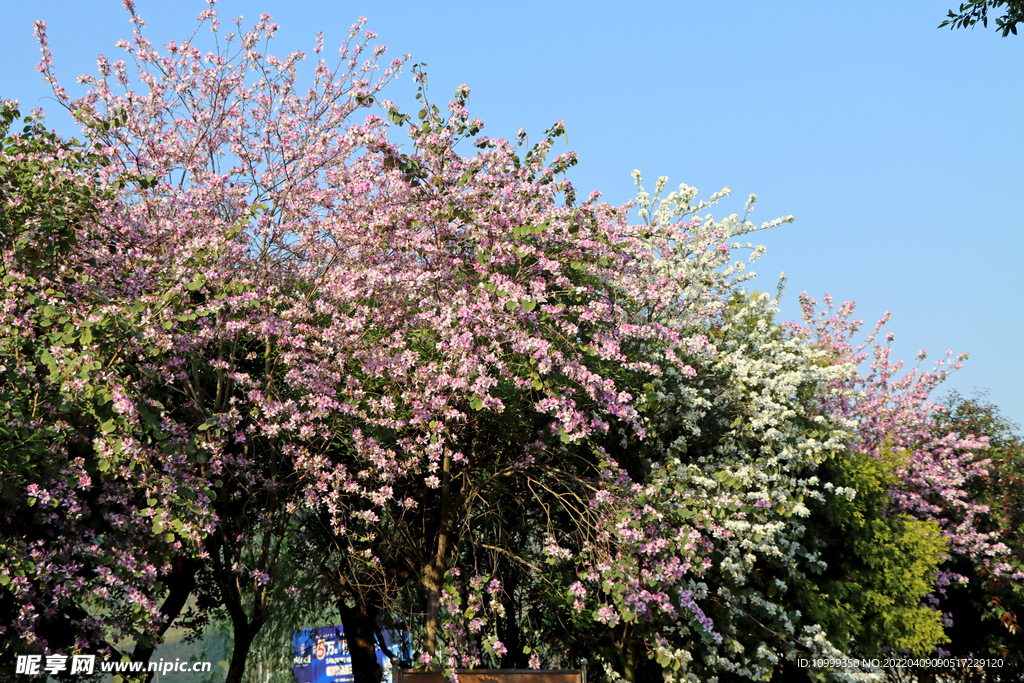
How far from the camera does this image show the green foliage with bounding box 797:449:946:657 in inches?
595

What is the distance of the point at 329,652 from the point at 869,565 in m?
15.5

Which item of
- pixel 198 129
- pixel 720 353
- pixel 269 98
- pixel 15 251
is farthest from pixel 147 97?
pixel 720 353

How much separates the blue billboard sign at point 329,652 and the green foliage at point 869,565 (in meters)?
8.14

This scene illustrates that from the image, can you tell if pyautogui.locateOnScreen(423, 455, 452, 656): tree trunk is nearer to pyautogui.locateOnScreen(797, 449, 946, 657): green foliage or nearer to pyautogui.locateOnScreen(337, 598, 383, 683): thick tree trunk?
pyautogui.locateOnScreen(337, 598, 383, 683): thick tree trunk

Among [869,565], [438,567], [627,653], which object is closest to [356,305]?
[438,567]

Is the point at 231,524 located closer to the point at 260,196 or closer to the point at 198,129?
the point at 260,196

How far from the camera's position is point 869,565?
15672 mm

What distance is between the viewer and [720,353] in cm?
1416

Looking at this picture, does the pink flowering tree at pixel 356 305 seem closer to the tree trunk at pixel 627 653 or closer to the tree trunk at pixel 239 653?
the tree trunk at pixel 239 653

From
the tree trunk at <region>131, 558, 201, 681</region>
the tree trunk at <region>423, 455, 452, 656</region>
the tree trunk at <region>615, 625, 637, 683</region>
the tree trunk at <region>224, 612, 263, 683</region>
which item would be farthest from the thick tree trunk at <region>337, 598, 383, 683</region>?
the tree trunk at <region>615, 625, 637, 683</region>

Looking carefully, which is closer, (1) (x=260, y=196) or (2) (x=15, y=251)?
(2) (x=15, y=251)

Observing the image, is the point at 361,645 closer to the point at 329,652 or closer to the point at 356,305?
the point at 329,652

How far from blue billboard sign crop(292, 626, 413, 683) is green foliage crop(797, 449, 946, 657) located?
8144mm

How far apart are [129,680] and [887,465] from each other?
14.0m
